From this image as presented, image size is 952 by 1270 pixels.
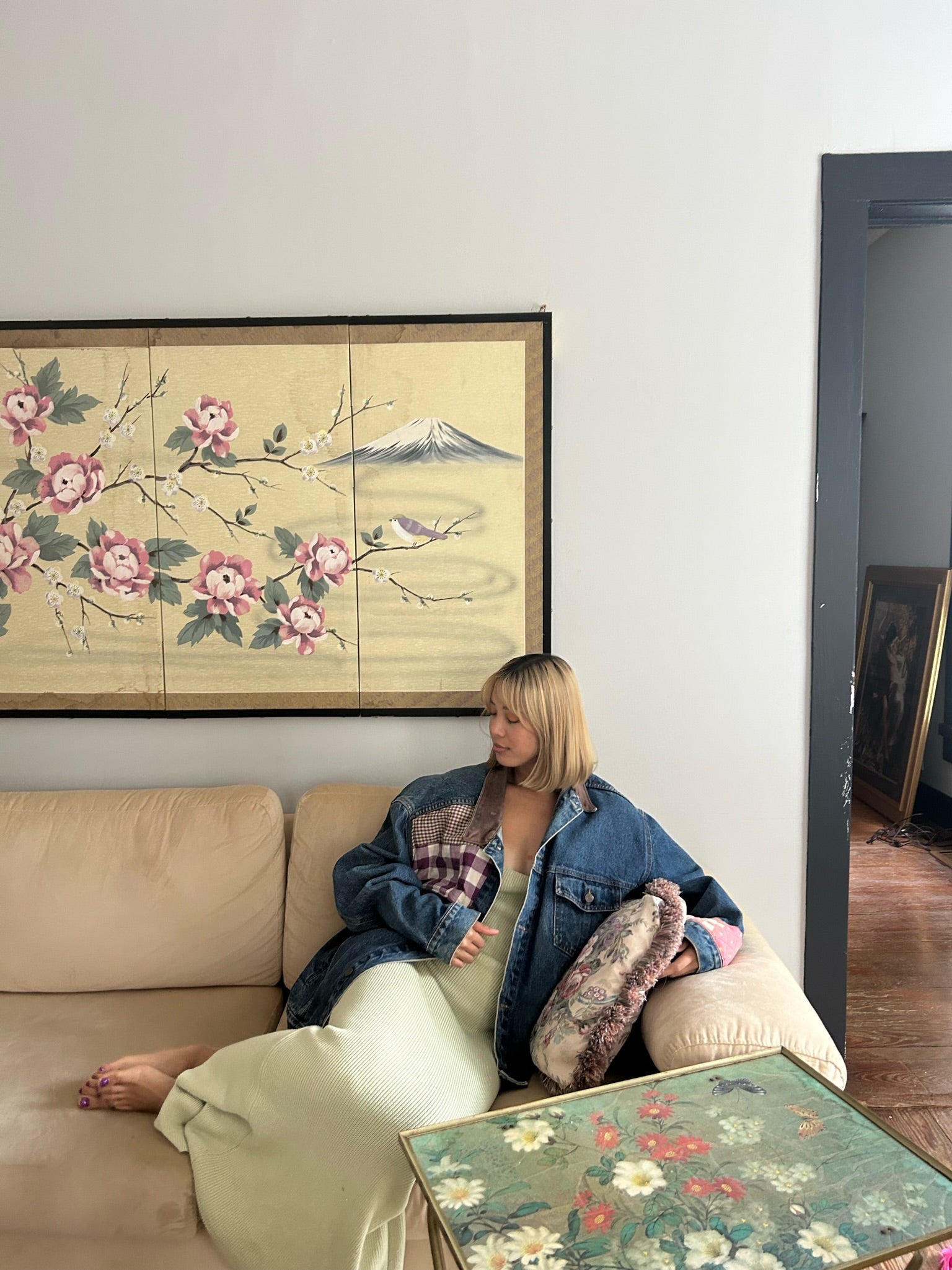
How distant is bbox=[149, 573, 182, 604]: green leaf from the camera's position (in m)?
2.14

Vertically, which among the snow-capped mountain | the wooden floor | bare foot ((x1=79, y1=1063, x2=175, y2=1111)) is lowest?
the wooden floor

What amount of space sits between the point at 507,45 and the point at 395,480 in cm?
98

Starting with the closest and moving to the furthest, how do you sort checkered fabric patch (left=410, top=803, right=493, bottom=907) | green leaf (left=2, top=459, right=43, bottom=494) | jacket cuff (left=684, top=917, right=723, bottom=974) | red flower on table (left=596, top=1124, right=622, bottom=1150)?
1. red flower on table (left=596, top=1124, right=622, bottom=1150)
2. jacket cuff (left=684, top=917, right=723, bottom=974)
3. checkered fabric patch (left=410, top=803, right=493, bottom=907)
4. green leaf (left=2, top=459, right=43, bottom=494)

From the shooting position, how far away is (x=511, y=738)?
180cm

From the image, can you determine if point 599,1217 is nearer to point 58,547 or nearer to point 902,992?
point 58,547

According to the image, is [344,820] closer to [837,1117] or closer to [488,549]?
[488,549]

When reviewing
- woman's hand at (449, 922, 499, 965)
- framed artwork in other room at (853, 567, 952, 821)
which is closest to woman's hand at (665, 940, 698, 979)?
woman's hand at (449, 922, 499, 965)

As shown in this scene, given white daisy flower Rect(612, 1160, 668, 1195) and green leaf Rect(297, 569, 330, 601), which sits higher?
green leaf Rect(297, 569, 330, 601)

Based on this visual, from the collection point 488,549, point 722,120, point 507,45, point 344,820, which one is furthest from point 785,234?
point 344,820

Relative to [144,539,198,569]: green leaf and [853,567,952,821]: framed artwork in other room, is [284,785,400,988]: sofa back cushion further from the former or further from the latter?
[853,567,952,821]: framed artwork in other room

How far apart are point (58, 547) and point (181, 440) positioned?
385mm

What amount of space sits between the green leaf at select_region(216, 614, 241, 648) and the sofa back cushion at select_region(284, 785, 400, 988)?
0.42m

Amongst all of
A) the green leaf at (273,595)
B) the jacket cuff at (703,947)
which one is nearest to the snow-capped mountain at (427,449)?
the green leaf at (273,595)

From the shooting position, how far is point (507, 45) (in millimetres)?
2033
